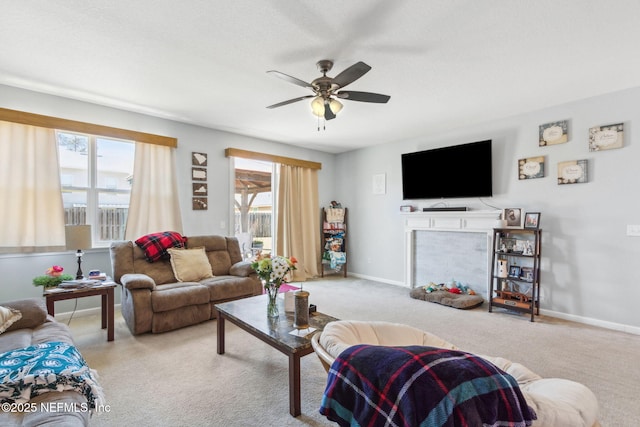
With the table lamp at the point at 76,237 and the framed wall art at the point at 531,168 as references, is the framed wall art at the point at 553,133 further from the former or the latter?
the table lamp at the point at 76,237

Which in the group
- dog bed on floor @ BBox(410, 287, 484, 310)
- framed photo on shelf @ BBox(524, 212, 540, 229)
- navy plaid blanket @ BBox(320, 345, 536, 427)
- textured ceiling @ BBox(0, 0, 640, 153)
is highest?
textured ceiling @ BBox(0, 0, 640, 153)

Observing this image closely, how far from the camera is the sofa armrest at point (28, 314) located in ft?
6.96

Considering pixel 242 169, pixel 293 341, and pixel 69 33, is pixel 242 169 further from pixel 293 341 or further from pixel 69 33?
pixel 293 341

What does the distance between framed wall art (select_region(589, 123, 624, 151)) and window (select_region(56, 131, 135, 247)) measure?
5651 mm

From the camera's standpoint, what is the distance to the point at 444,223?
4.82 meters

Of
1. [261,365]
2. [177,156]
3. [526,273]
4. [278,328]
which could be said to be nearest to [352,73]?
[278,328]

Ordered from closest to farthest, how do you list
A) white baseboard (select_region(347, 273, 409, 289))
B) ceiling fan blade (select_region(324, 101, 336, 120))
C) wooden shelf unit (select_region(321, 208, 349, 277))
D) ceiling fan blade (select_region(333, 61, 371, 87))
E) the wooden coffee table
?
the wooden coffee table → ceiling fan blade (select_region(333, 61, 371, 87)) → ceiling fan blade (select_region(324, 101, 336, 120)) → white baseboard (select_region(347, 273, 409, 289)) → wooden shelf unit (select_region(321, 208, 349, 277))

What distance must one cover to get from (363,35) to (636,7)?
176 centimetres

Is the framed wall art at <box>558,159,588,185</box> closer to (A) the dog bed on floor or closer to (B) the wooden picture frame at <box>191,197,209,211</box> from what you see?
(A) the dog bed on floor

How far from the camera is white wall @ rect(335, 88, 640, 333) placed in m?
3.33

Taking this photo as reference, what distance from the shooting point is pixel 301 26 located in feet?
7.35

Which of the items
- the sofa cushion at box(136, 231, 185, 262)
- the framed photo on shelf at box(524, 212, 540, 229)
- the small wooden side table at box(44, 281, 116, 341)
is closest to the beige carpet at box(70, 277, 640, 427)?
the small wooden side table at box(44, 281, 116, 341)

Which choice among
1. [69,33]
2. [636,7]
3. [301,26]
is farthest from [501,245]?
[69,33]

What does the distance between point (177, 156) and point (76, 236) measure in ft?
5.88
